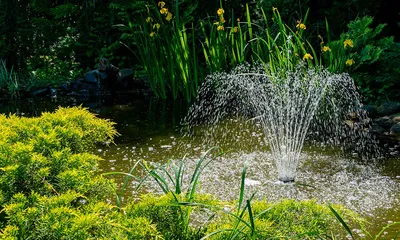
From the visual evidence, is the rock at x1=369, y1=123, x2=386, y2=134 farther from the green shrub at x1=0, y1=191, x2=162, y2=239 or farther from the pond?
the green shrub at x1=0, y1=191, x2=162, y2=239

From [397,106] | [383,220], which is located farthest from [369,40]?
[383,220]

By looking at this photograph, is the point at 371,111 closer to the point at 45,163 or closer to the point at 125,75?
the point at 125,75

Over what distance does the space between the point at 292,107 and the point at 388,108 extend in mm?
1095

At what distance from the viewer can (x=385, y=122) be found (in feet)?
18.0

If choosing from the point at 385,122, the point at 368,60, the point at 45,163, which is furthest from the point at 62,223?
the point at 368,60

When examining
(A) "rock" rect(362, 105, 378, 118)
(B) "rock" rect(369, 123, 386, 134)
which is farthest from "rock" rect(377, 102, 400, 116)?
(B) "rock" rect(369, 123, 386, 134)

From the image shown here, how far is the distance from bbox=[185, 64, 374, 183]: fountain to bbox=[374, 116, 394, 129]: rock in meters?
0.27

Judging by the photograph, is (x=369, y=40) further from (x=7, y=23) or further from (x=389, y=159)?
(x=7, y=23)

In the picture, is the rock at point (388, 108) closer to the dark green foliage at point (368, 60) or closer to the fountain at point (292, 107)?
the fountain at point (292, 107)

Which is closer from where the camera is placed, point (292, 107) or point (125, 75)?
point (292, 107)

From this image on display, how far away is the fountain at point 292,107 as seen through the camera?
518 centimetres

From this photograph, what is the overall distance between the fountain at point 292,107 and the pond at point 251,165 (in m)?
0.20

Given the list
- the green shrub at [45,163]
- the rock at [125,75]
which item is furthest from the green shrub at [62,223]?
the rock at [125,75]

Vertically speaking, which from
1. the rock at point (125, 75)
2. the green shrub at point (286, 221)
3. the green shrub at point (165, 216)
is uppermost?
the green shrub at point (165, 216)
